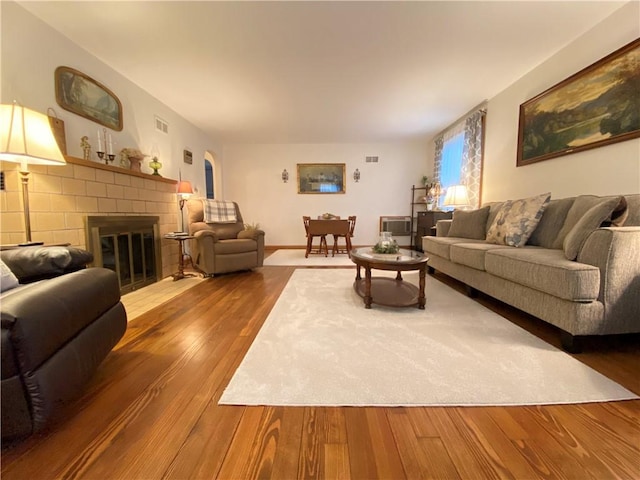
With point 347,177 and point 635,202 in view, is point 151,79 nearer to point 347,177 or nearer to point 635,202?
point 347,177

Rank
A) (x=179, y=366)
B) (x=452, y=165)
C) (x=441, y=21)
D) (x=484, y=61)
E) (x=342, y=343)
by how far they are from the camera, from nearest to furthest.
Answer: (x=179, y=366) < (x=342, y=343) < (x=441, y=21) < (x=484, y=61) < (x=452, y=165)

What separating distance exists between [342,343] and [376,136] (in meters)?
4.74

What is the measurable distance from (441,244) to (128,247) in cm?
351

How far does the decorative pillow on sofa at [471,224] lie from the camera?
2969mm

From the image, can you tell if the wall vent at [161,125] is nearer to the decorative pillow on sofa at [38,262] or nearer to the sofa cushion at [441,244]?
the decorative pillow on sofa at [38,262]

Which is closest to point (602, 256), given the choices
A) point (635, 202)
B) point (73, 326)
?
point (635, 202)

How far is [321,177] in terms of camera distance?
582 cm

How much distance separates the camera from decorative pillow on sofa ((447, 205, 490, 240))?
117 inches

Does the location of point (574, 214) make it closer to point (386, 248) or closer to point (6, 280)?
point (386, 248)

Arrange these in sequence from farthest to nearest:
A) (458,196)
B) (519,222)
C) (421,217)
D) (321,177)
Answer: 1. (321,177)
2. (421,217)
3. (458,196)
4. (519,222)

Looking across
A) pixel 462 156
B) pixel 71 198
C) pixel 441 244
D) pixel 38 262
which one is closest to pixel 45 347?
pixel 38 262

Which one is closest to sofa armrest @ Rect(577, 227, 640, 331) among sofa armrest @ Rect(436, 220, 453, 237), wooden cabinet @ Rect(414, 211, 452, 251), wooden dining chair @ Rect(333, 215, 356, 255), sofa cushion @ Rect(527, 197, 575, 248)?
sofa cushion @ Rect(527, 197, 575, 248)

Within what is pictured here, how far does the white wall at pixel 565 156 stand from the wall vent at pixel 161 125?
4664 millimetres

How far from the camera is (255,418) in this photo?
3.28 ft
